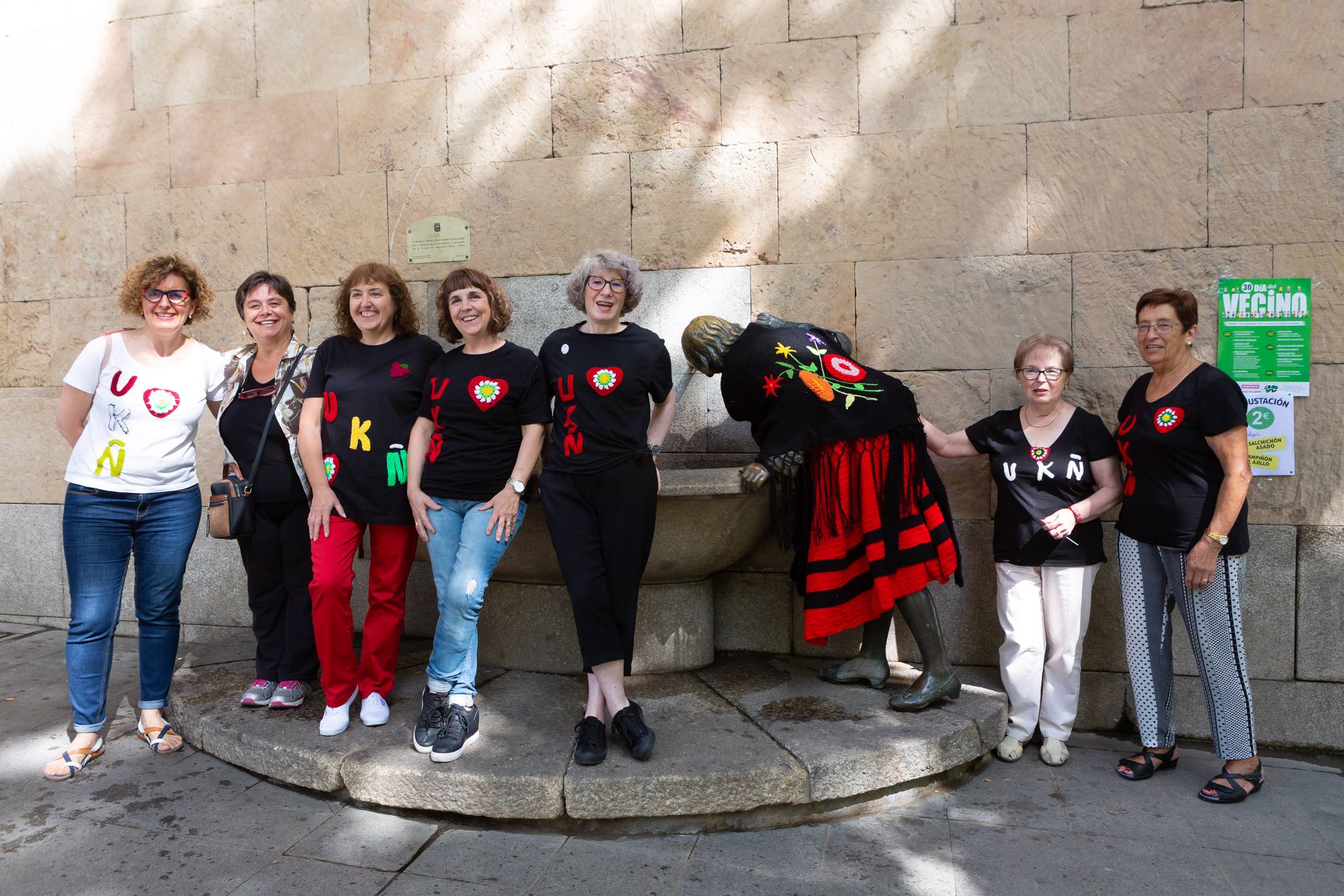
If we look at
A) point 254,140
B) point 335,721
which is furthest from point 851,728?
point 254,140

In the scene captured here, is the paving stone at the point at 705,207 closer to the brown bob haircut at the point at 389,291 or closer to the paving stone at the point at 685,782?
the brown bob haircut at the point at 389,291

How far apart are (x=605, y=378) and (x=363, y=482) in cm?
92

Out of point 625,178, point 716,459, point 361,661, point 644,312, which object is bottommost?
point 361,661

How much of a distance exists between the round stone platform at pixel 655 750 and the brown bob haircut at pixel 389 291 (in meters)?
1.37

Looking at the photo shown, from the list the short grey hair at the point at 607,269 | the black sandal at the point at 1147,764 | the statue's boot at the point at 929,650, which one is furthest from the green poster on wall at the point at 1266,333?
the short grey hair at the point at 607,269

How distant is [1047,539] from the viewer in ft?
10.5

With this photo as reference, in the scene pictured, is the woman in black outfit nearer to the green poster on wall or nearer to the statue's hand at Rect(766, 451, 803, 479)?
the statue's hand at Rect(766, 451, 803, 479)

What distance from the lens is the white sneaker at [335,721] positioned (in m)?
3.02

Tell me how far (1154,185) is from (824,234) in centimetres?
132

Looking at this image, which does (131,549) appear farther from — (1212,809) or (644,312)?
(1212,809)

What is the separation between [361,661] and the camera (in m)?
3.15

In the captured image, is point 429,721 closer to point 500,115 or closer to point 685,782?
point 685,782


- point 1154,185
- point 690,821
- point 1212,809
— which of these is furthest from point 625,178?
point 1212,809

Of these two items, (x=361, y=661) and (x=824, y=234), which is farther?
(x=824, y=234)
